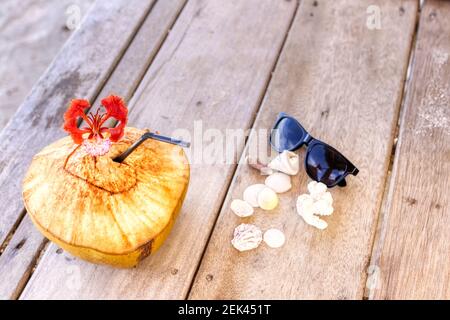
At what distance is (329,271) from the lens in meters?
0.98

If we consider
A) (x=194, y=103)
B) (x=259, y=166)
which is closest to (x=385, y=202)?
(x=259, y=166)

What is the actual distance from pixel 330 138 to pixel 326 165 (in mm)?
120

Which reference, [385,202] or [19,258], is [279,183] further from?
[19,258]

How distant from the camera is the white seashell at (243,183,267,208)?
1.06 m

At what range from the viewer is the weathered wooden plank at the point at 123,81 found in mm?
984

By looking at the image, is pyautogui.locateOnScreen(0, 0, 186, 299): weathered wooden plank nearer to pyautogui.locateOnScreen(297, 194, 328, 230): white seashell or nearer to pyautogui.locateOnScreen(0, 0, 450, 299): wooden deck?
pyautogui.locateOnScreen(0, 0, 450, 299): wooden deck

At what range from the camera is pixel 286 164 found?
1096 mm

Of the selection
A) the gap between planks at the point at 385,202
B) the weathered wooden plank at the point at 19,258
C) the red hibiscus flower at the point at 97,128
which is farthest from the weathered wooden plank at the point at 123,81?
the gap between planks at the point at 385,202

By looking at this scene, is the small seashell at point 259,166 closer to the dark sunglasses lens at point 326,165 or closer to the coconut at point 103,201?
the dark sunglasses lens at point 326,165

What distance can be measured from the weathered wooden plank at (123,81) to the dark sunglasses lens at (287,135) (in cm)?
39

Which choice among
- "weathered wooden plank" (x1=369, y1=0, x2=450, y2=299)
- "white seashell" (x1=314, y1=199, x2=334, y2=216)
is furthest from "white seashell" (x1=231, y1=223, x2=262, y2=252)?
"weathered wooden plank" (x1=369, y1=0, x2=450, y2=299)

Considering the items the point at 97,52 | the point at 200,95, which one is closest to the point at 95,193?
the point at 200,95

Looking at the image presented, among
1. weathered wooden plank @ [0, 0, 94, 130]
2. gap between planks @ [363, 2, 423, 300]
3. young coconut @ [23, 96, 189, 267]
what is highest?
young coconut @ [23, 96, 189, 267]

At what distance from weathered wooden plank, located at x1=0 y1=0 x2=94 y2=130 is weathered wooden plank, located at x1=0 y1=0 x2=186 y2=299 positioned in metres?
0.70
